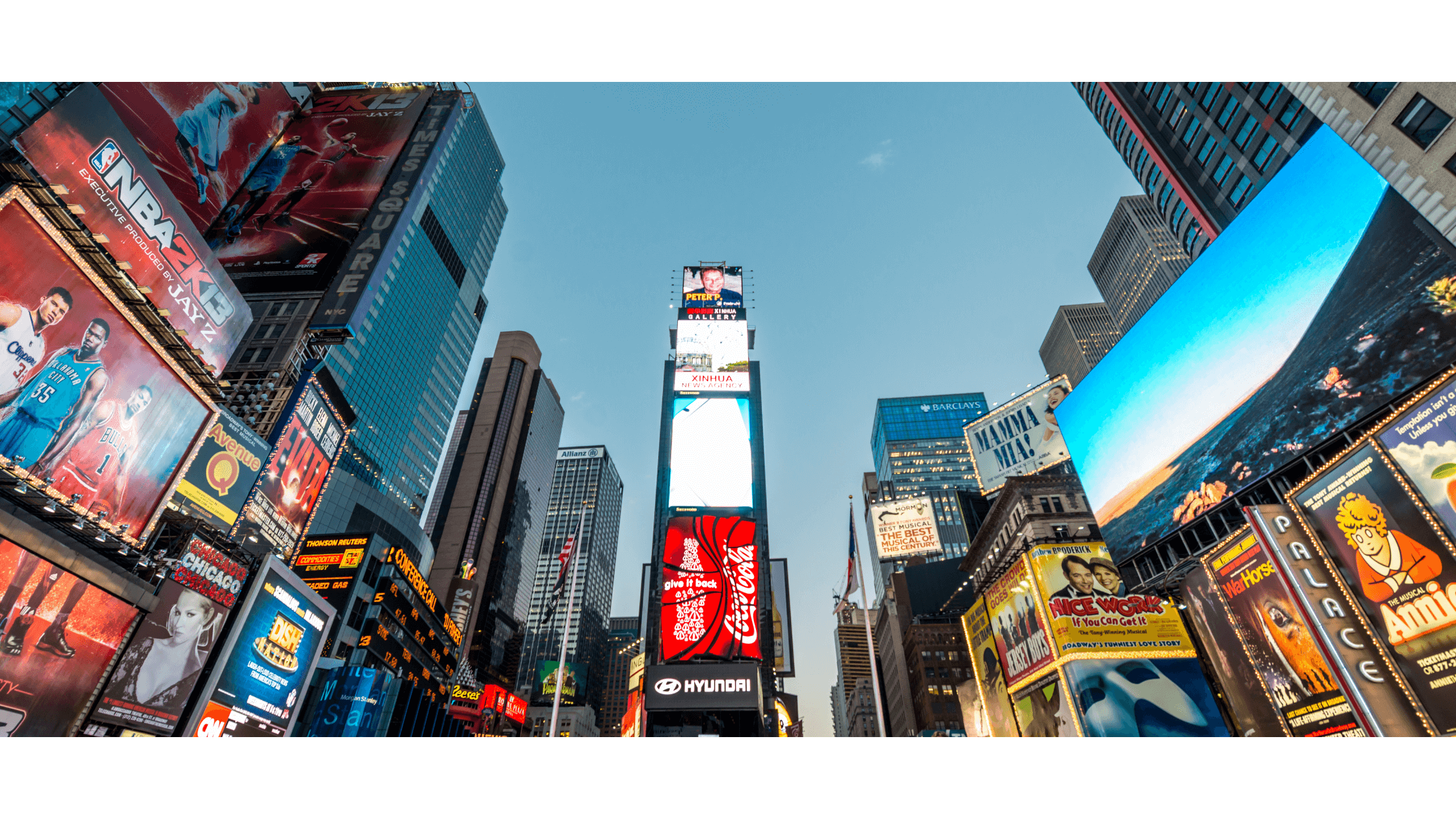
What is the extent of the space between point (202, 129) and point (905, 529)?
51.0 metres

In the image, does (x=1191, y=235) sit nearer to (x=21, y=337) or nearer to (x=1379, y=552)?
(x=1379, y=552)

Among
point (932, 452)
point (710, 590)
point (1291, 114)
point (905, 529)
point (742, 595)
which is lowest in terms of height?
point (742, 595)

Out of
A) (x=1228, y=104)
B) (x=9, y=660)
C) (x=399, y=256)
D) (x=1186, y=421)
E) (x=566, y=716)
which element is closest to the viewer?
(x=9, y=660)

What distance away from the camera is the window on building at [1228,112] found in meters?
57.7

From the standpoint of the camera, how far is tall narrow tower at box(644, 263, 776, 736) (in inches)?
1035

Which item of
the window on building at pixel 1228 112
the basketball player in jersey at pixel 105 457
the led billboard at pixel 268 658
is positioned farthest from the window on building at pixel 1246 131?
the led billboard at pixel 268 658

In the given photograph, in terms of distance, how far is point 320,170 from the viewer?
115 ft

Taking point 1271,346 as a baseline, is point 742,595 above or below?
below

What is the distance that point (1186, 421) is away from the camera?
1153 inches

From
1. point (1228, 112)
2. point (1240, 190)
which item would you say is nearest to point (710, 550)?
point (1240, 190)

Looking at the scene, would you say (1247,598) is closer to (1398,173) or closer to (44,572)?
(1398,173)

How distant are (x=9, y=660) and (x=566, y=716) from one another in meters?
146
